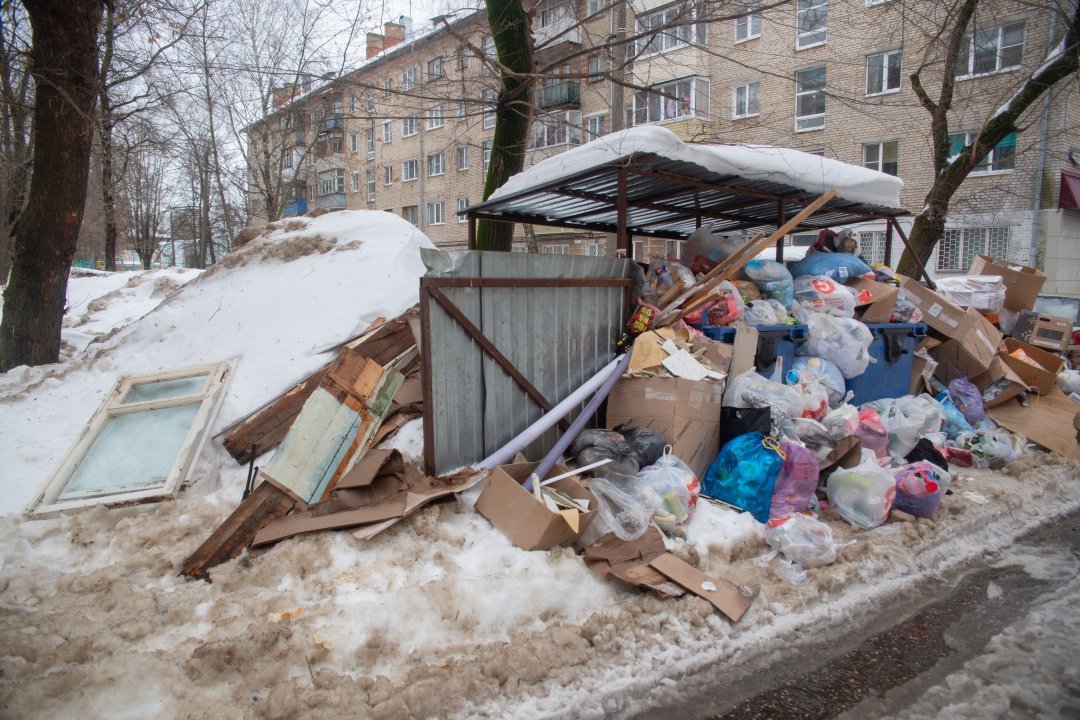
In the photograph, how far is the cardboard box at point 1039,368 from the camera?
6.90 meters

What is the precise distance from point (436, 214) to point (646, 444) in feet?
91.7

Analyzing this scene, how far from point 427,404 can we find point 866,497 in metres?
2.99

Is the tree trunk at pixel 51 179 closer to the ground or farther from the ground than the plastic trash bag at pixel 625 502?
farther from the ground

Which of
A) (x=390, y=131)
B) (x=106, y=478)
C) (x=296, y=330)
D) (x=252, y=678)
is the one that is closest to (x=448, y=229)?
(x=390, y=131)

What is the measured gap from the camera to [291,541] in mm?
3404

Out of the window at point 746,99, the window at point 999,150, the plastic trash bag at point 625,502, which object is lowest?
the plastic trash bag at point 625,502

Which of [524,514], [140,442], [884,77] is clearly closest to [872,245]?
[884,77]

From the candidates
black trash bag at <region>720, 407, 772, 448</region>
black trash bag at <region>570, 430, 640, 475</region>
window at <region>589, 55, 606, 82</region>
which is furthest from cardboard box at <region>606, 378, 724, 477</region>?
window at <region>589, 55, 606, 82</region>

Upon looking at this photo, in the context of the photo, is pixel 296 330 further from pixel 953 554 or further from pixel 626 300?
pixel 953 554

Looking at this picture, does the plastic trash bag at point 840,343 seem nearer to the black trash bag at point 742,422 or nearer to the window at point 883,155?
the black trash bag at point 742,422

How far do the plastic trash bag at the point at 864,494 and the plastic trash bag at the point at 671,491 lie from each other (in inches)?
44.6

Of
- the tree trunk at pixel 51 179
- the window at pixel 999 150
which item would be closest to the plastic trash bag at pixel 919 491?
the tree trunk at pixel 51 179

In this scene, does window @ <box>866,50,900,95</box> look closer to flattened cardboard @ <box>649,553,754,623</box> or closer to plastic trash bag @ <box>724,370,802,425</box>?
plastic trash bag @ <box>724,370,802,425</box>

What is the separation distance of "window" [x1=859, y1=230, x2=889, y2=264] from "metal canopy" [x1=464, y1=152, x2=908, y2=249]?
12648mm
